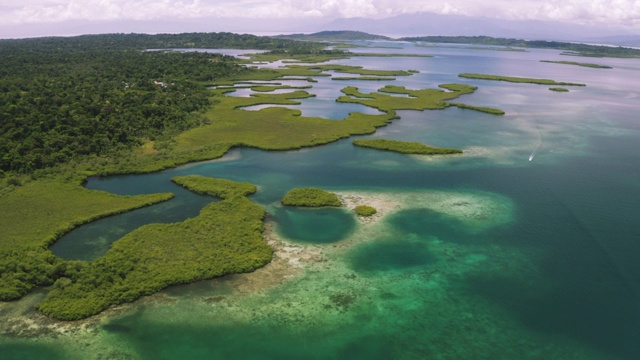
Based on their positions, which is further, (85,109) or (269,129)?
(269,129)

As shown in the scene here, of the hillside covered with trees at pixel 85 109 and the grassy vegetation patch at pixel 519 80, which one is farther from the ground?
the grassy vegetation patch at pixel 519 80

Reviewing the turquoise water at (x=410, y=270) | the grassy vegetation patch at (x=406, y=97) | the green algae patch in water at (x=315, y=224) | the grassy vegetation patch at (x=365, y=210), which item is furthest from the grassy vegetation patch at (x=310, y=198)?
the grassy vegetation patch at (x=406, y=97)

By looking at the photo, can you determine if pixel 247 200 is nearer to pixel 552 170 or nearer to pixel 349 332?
pixel 349 332

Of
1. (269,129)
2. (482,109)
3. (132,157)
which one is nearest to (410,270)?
(132,157)

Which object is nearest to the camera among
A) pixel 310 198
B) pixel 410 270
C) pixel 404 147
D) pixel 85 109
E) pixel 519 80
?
pixel 410 270

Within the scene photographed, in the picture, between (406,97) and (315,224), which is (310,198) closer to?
(315,224)

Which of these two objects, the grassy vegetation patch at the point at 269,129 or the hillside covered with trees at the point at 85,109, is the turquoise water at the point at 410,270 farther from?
the hillside covered with trees at the point at 85,109
